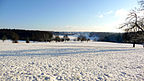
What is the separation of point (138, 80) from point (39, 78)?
541cm

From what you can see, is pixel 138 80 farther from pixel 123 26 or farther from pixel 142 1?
pixel 123 26

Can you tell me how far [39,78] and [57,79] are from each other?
1.00 meters

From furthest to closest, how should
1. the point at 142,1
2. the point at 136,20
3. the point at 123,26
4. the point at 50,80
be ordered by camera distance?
the point at 123,26 → the point at 136,20 → the point at 142,1 → the point at 50,80

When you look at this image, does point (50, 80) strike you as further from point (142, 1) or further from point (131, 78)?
point (142, 1)

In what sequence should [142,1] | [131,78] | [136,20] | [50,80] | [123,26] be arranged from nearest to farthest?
[50,80], [131,78], [142,1], [136,20], [123,26]

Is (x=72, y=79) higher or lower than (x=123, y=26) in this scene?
lower

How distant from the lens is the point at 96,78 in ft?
16.5

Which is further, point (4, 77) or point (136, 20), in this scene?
point (136, 20)

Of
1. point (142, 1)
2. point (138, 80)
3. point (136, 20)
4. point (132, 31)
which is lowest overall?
point (138, 80)

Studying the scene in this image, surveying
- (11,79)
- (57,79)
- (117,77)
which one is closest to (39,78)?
(57,79)

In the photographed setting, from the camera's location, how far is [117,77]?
16.9 ft

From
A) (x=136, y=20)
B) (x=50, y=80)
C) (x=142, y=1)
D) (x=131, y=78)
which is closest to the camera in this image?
(x=50, y=80)

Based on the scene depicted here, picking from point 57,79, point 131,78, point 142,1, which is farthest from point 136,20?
point 57,79

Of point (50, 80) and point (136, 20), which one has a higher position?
point (136, 20)
